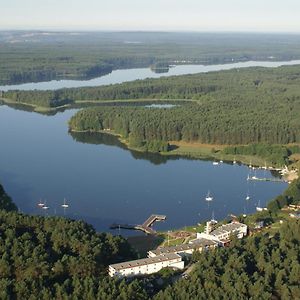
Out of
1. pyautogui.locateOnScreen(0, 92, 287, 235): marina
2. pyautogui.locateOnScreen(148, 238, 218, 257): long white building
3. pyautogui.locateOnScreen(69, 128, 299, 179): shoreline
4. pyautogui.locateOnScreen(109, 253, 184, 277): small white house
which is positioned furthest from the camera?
pyautogui.locateOnScreen(69, 128, 299, 179): shoreline

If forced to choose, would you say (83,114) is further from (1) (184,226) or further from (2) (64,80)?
(2) (64,80)

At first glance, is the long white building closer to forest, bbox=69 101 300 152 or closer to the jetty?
the jetty

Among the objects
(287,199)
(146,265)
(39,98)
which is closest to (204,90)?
(39,98)

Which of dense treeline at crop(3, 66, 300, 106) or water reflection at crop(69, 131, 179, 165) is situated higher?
dense treeline at crop(3, 66, 300, 106)

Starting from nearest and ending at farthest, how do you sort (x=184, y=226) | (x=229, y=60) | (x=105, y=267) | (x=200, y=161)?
1. (x=105, y=267)
2. (x=184, y=226)
3. (x=200, y=161)
4. (x=229, y=60)

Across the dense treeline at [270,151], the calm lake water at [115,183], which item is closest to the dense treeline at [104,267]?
the calm lake water at [115,183]

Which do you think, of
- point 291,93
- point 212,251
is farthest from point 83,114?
point 212,251

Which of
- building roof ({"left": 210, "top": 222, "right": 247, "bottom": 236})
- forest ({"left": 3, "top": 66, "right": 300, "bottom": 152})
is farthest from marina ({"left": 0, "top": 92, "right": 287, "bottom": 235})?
forest ({"left": 3, "top": 66, "right": 300, "bottom": 152})
